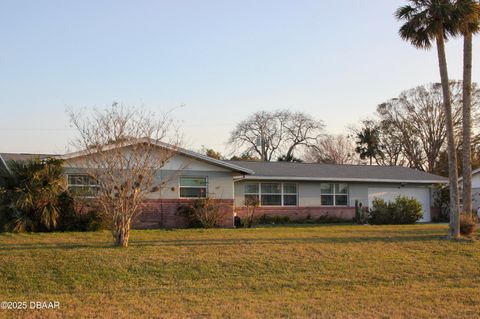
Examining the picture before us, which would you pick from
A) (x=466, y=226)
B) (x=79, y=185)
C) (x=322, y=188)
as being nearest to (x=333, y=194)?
(x=322, y=188)

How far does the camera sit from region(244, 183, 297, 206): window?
28406 millimetres

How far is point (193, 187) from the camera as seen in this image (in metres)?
24.5

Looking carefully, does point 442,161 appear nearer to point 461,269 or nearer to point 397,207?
point 397,207

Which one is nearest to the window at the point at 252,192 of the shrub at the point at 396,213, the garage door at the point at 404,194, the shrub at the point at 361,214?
the shrub at the point at 361,214

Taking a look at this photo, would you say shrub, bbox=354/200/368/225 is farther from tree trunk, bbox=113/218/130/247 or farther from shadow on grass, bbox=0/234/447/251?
tree trunk, bbox=113/218/130/247

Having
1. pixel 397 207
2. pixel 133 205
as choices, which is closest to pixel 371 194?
pixel 397 207

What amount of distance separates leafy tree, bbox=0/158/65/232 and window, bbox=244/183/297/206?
1098 centimetres

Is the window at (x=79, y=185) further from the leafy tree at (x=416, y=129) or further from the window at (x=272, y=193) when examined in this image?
the leafy tree at (x=416, y=129)

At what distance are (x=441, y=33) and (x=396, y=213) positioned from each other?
1051 cm

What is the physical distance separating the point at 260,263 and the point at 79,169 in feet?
31.0

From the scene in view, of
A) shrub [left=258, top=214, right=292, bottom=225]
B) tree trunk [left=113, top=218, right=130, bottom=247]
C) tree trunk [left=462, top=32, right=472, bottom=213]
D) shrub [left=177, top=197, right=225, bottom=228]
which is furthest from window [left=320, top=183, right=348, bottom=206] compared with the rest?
tree trunk [left=113, top=218, right=130, bottom=247]

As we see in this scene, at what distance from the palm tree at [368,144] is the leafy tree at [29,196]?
3683 cm

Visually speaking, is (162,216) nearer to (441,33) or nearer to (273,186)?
(273,186)

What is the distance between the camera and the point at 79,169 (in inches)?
818
